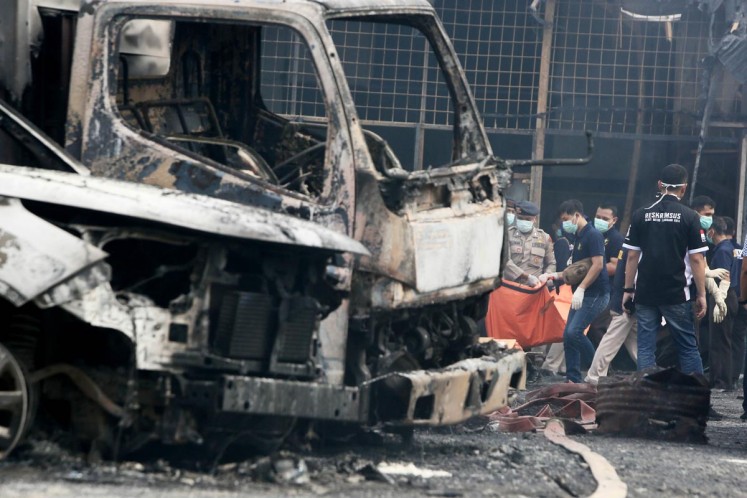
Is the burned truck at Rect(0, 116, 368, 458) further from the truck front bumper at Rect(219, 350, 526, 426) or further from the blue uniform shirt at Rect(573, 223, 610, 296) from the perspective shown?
the blue uniform shirt at Rect(573, 223, 610, 296)

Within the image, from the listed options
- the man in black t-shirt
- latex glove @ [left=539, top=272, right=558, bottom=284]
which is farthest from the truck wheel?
latex glove @ [left=539, top=272, right=558, bottom=284]

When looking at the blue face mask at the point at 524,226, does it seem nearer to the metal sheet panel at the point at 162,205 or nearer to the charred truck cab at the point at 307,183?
the charred truck cab at the point at 307,183

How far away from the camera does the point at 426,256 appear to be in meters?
6.62

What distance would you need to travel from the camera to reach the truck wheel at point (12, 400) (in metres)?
5.61

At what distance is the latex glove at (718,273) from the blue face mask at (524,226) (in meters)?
1.73

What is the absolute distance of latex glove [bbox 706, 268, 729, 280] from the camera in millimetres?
12828

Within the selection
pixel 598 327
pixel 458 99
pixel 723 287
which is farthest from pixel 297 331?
pixel 598 327

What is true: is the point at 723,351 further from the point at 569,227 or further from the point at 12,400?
the point at 12,400

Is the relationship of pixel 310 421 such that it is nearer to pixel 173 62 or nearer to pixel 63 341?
pixel 63 341

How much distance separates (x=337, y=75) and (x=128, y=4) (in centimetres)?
106

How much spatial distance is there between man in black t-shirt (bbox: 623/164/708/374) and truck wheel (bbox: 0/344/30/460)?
576cm

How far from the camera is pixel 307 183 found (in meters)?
7.19

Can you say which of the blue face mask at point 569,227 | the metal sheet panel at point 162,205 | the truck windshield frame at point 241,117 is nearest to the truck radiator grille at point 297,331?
the metal sheet panel at point 162,205

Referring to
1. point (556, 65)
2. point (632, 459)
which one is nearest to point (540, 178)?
point (556, 65)
